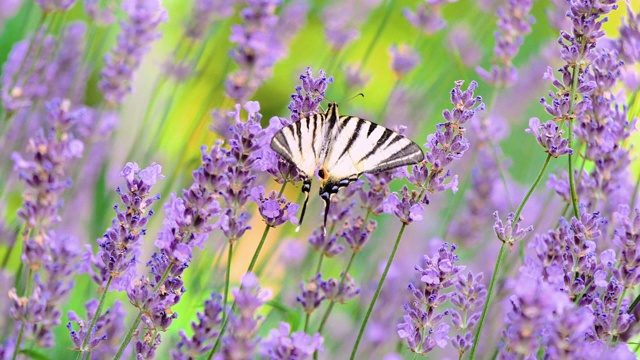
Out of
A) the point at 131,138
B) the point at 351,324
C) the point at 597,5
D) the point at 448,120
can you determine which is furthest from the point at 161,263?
the point at 131,138

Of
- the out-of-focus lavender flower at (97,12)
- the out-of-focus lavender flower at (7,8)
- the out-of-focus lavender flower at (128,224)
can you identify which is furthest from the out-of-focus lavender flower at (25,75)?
the out-of-focus lavender flower at (128,224)

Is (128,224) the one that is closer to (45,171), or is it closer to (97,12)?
(45,171)

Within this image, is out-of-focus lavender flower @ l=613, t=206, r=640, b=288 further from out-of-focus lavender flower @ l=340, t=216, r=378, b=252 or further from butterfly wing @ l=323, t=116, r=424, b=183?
out-of-focus lavender flower @ l=340, t=216, r=378, b=252

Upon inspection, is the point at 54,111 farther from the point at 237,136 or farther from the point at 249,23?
the point at 249,23

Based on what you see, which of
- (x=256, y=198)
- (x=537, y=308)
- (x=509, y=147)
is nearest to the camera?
(x=537, y=308)

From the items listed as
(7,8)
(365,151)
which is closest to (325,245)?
(365,151)

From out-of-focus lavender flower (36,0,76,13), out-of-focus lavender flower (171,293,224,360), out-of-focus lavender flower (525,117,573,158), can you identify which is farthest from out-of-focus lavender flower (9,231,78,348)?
out-of-focus lavender flower (525,117,573,158)

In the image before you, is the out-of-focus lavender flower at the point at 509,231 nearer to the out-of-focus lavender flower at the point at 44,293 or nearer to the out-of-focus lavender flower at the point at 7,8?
the out-of-focus lavender flower at the point at 44,293
